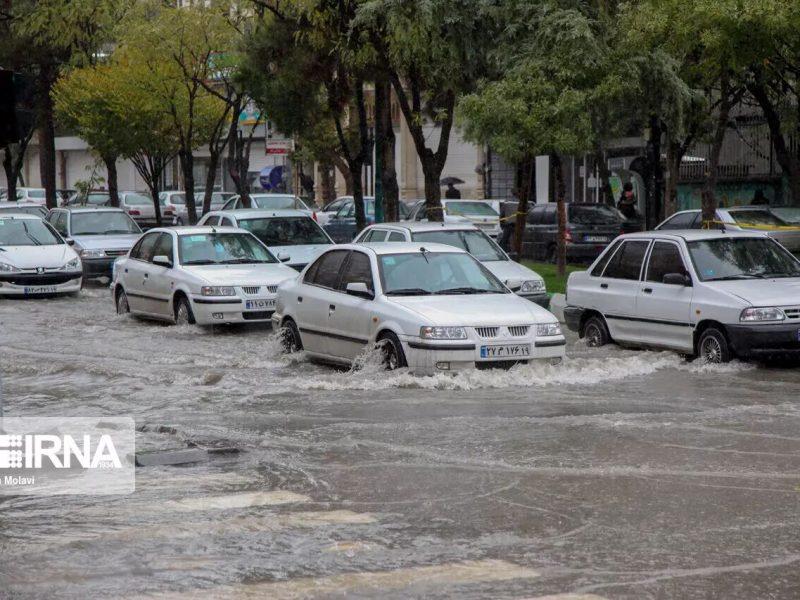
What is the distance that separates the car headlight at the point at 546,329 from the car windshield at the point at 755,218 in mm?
17001

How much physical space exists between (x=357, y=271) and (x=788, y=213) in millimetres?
18222

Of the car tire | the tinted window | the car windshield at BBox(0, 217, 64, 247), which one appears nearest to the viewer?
the car tire

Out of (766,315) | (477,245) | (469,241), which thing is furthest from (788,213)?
(766,315)

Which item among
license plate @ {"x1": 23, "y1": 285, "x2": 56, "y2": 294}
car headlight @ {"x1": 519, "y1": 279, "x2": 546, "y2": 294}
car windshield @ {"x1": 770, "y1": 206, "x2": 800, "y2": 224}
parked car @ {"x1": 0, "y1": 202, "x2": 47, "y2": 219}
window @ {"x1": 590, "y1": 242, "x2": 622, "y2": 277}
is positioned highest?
parked car @ {"x1": 0, "y1": 202, "x2": 47, "y2": 219}

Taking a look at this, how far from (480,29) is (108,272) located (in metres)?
9.03

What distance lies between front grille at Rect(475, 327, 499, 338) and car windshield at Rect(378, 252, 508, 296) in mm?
1044

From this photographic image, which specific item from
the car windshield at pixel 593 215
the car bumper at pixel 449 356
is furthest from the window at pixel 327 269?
the car windshield at pixel 593 215

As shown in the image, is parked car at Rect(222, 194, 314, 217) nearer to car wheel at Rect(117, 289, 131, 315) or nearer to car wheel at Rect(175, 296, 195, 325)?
car wheel at Rect(117, 289, 131, 315)

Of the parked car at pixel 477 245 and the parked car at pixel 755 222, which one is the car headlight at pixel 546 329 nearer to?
the parked car at pixel 477 245

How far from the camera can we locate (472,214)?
3659cm

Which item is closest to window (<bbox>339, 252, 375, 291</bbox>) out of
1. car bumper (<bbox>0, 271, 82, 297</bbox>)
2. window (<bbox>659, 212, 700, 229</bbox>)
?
car bumper (<bbox>0, 271, 82, 297</bbox>)

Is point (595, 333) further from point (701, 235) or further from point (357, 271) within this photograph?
point (357, 271)

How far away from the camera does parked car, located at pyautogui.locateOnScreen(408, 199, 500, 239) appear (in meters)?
35.3

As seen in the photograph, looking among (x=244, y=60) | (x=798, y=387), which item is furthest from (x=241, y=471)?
(x=244, y=60)
